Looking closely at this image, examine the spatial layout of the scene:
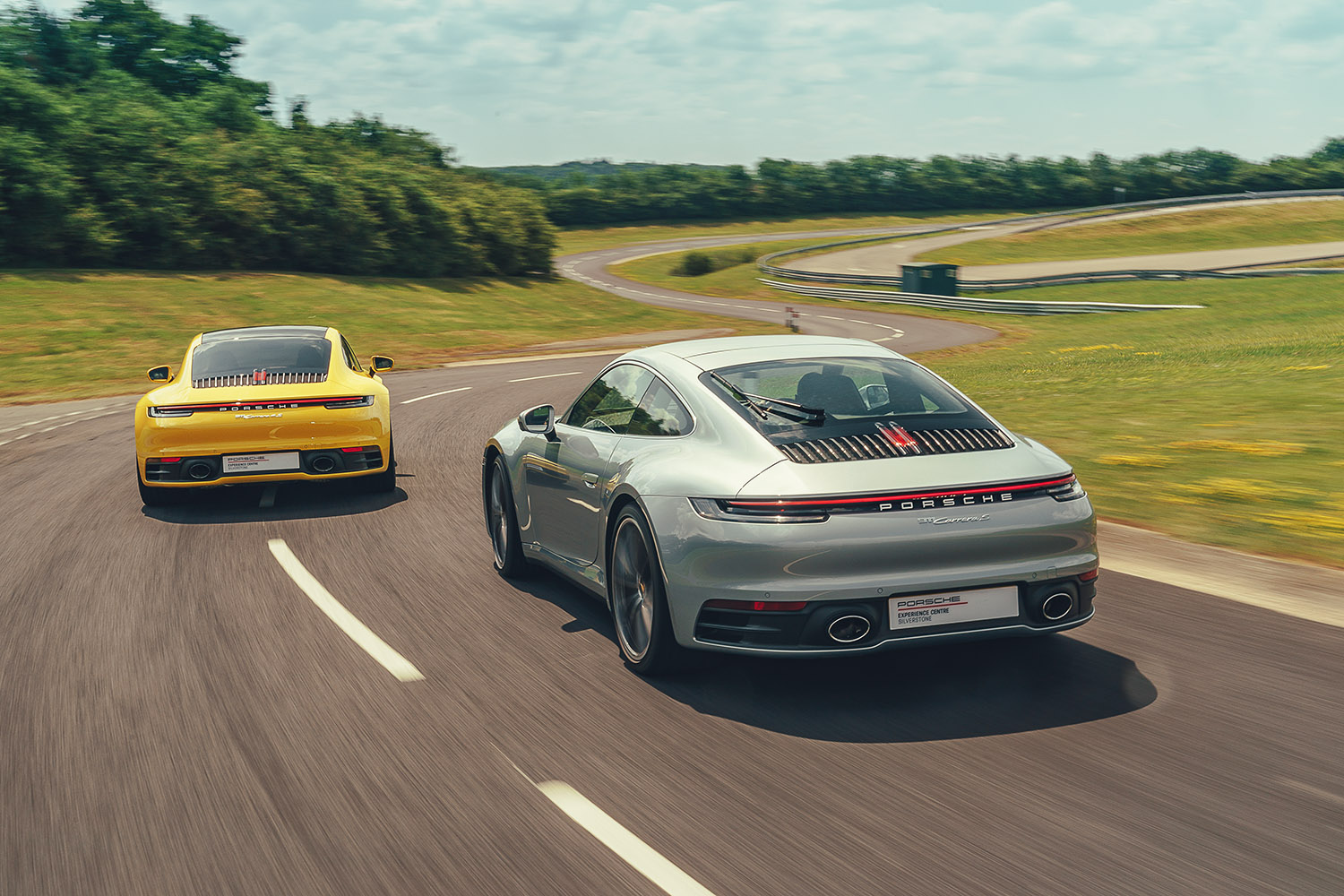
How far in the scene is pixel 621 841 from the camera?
3770mm

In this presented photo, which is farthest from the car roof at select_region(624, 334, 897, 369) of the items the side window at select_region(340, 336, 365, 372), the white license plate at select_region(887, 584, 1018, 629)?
the side window at select_region(340, 336, 365, 372)

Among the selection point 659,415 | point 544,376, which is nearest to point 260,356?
point 659,415

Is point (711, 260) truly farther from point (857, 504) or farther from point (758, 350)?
A: point (857, 504)

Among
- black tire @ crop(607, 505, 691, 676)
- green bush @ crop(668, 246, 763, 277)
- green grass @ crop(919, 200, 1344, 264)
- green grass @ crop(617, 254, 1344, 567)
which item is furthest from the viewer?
green grass @ crop(919, 200, 1344, 264)

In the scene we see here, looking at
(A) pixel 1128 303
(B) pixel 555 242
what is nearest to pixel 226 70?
(B) pixel 555 242

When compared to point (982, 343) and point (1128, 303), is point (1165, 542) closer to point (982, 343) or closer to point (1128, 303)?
point (982, 343)

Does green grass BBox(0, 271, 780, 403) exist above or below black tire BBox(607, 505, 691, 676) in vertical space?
below

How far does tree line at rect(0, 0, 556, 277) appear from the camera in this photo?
4078cm

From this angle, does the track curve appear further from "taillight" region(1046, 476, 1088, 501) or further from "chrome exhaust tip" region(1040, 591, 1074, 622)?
"chrome exhaust tip" region(1040, 591, 1074, 622)

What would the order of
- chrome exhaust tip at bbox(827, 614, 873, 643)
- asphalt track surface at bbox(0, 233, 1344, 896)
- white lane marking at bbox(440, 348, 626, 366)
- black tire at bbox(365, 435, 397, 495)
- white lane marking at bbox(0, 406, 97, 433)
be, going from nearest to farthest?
1. asphalt track surface at bbox(0, 233, 1344, 896)
2. chrome exhaust tip at bbox(827, 614, 873, 643)
3. black tire at bbox(365, 435, 397, 495)
4. white lane marking at bbox(0, 406, 97, 433)
5. white lane marking at bbox(440, 348, 626, 366)

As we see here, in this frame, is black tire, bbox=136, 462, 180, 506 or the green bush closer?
black tire, bbox=136, 462, 180, 506

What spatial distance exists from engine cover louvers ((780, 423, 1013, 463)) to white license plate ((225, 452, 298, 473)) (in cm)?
604

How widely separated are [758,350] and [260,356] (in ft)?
19.5

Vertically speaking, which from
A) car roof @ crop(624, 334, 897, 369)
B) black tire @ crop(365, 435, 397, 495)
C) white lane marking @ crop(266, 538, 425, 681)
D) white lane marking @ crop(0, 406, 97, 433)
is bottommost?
white lane marking @ crop(0, 406, 97, 433)
